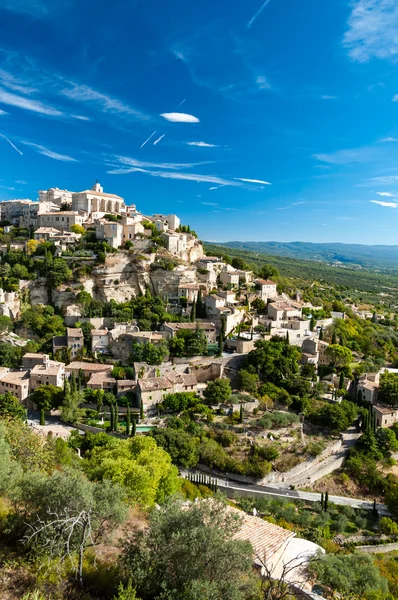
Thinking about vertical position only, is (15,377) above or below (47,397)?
above

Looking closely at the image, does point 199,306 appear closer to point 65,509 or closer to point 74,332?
point 74,332

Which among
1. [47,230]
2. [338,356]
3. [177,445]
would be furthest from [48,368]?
[338,356]

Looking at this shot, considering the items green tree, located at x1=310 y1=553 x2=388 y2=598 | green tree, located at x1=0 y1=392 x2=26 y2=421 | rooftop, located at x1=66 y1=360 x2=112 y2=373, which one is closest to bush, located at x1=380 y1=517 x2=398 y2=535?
green tree, located at x1=310 y1=553 x2=388 y2=598

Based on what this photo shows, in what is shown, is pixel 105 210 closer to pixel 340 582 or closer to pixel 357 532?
pixel 357 532

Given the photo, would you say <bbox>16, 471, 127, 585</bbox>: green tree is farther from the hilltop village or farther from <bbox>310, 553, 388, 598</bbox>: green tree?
<bbox>310, 553, 388, 598</bbox>: green tree

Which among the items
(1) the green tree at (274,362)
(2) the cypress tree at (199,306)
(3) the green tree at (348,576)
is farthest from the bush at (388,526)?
(2) the cypress tree at (199,306)

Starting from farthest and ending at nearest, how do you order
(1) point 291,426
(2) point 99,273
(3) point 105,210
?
(3) point 105,210
(2) point 99,273
(1) point 291,426

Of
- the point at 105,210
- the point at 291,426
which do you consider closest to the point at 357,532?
the point at 291,426
